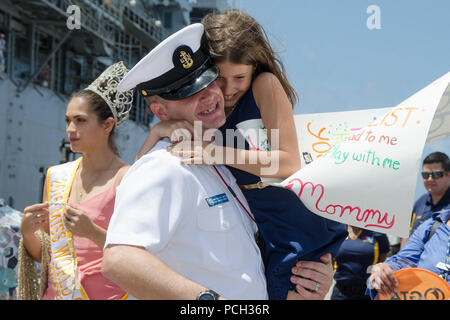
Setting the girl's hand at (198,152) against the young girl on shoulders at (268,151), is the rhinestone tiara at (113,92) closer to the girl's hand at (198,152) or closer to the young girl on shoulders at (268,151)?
the young girl on shoulders at (268,151)

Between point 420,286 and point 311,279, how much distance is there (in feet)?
3.36

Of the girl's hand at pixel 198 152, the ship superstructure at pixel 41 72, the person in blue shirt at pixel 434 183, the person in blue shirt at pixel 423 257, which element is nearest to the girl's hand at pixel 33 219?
the girl's hand at pixel 198 152

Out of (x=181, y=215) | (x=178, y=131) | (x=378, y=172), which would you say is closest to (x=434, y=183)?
(x=378, y=172)

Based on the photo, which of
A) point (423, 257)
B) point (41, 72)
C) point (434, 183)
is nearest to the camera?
point (423, 257)

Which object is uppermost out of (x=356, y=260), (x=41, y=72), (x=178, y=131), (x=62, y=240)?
(x=41, y=72)

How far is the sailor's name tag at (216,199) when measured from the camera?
1.44m

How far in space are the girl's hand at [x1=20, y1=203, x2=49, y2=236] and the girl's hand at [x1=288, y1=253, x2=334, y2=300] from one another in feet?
5.90

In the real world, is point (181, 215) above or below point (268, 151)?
below

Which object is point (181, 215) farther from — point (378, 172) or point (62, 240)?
point (62, 240)

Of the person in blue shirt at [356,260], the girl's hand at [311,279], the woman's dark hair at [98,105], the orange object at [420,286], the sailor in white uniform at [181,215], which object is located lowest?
the person in blue shirt at [356,260]

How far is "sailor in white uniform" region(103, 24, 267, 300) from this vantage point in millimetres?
1225

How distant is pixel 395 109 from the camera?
1565 millimetres

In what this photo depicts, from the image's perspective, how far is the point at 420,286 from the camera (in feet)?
7.61
